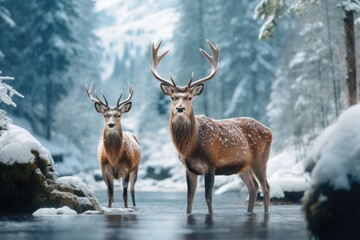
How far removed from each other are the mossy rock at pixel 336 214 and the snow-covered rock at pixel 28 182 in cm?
717

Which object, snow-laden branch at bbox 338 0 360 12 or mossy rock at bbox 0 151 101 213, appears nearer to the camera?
mossy rock at bbox 0 151 101 213

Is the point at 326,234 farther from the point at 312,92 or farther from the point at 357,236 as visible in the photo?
the point at 312,92

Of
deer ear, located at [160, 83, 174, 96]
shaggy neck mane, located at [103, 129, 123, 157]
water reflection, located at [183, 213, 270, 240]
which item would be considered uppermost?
deer ear, located at [160, 83, 174, 96]

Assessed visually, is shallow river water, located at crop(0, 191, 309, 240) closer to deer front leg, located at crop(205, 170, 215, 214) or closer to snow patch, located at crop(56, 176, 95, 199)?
deer front leg, located at crop(205, 170, 215, 214)

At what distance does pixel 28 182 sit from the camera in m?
12.8

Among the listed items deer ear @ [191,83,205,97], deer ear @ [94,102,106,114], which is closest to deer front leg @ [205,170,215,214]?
deer ear @ [191,83,205,97]

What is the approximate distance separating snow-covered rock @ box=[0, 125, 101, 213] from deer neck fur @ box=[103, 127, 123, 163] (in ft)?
7.38

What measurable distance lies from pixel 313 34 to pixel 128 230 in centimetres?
3169

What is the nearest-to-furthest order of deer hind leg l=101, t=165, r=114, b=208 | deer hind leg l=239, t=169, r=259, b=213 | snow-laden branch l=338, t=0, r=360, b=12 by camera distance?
deer hind leg l=239, t=169, r=259, b=213
deer hind leg l=101, t=165, r=114, b=208
snow-laden branch l=338, t=0, r=360, b=12

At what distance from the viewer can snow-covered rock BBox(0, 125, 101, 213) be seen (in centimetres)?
1268

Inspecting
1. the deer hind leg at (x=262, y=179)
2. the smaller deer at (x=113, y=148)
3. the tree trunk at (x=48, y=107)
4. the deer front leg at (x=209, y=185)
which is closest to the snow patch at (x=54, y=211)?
the deer front leg at (x=209, y=185)

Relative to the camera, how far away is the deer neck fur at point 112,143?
50.3 ft

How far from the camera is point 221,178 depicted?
3812cm

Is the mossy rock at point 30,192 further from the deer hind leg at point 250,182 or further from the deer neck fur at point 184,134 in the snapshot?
the deer hind leg at point 250,182
